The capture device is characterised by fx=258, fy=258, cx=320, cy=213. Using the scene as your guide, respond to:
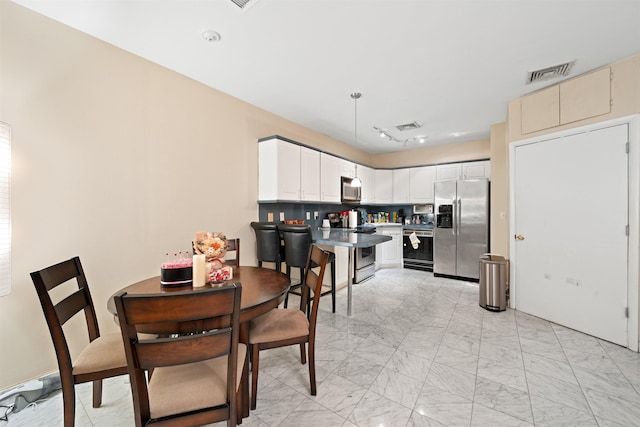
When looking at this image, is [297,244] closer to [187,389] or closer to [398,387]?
[398,387]

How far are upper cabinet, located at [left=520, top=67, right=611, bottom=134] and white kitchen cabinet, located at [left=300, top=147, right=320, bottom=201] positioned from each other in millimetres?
2718

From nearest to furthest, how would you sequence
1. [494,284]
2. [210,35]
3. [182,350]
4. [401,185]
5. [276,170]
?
[182,350] < [210,35] < [494,284] < [276,170] < [401,185]

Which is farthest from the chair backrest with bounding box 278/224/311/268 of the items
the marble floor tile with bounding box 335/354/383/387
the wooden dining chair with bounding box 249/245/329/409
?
the marble floor tile with bounding box 335/354/383/387

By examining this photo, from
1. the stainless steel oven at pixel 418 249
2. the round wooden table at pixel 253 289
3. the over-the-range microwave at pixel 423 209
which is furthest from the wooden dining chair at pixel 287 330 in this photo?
the over-the-range microwave at pixel 423 209

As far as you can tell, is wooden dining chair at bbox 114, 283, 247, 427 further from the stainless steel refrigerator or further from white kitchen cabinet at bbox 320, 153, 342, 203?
the stainless steel refrigerator

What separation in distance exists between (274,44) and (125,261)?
7.57 ft

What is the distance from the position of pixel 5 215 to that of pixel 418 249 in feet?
17.7

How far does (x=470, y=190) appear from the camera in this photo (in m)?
4.50

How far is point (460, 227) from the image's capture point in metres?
4.61

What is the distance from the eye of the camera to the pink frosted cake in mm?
1611

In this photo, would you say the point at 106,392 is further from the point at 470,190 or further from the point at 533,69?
the point at 470,190

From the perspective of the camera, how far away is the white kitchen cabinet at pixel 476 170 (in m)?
4.83

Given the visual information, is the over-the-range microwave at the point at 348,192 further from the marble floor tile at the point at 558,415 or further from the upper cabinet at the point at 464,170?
the marble floor tile at the point at 558,415

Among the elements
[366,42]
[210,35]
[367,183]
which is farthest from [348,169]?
[210,35]
